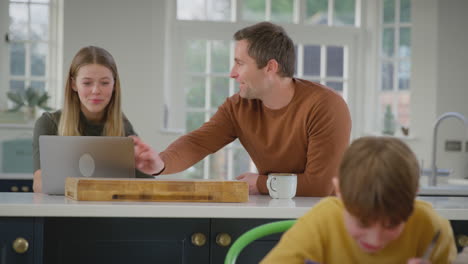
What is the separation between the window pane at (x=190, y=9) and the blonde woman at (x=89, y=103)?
3.75 m

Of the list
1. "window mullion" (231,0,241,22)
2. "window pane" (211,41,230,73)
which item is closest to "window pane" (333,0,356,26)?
"window mullion" (231,0,241,22)

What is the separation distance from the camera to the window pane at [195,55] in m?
6.60

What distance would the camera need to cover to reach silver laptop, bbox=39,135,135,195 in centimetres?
229

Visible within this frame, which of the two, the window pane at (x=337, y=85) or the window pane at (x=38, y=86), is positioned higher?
the window pane at (x=337, y=85)

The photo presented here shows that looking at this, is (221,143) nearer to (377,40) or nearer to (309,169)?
(309,169)

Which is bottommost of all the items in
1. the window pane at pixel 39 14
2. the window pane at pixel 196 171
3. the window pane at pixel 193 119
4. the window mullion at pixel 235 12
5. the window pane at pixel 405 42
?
the window pane at pixel 196 171

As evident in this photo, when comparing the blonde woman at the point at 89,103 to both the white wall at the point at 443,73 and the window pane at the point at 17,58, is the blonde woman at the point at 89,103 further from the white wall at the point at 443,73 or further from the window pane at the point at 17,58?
the white wall at the point at 443,73

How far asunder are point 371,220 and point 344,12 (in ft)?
19.1

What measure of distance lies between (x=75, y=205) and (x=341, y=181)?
3.31 feet

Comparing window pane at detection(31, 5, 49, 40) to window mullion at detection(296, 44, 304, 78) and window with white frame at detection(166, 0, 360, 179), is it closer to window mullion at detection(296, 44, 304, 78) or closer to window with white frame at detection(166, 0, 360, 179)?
window with white frame at detection(166, 0, 360, 179)

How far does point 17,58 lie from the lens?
6309mm

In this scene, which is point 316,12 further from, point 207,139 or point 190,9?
point 207,139

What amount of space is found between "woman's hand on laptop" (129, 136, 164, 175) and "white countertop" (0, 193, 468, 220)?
1.08 ft

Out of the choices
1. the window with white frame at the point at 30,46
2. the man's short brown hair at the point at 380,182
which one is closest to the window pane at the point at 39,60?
the window with white frame at the point at 30,46
